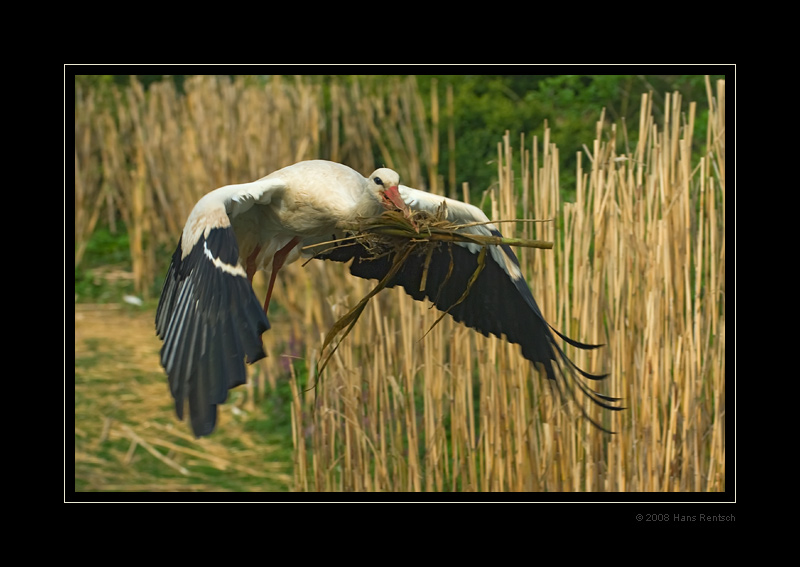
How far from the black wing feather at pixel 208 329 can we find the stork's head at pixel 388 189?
500mm

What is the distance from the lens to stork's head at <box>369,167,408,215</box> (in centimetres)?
300

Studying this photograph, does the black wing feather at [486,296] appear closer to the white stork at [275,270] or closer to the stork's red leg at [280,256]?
the white stork at [275,270]

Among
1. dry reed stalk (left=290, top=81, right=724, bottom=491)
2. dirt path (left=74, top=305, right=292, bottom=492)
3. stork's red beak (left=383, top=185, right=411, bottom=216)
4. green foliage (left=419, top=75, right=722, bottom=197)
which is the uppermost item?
green foliage (left=419, top=75, right=722, bottom=197)

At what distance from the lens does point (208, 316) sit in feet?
8.75

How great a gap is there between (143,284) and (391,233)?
4229 mm

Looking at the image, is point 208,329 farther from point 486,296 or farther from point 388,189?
point 486,296

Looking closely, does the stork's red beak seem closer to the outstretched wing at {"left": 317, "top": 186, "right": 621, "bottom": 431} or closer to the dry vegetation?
the outstretched wing at {"left": 317, "top": 186, "right": 621, "bottom": 431}

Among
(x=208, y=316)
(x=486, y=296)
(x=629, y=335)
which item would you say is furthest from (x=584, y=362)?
(x=208, y=316)

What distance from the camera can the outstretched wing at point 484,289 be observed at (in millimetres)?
3311

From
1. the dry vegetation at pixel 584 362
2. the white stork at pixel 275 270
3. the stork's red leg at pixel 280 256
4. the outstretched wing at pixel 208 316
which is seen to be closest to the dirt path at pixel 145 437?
the dry vegetation at pixel 584 362

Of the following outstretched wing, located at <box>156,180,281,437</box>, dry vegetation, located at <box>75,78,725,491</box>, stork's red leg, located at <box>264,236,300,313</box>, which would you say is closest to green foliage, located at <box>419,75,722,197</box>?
dry vegetation, located at <box>75,78,725,491</box>

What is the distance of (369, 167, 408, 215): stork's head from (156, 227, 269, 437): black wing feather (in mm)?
500

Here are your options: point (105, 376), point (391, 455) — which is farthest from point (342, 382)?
point (105, 376)

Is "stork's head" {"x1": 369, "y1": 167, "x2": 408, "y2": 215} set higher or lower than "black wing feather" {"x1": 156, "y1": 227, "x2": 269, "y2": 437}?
higher
